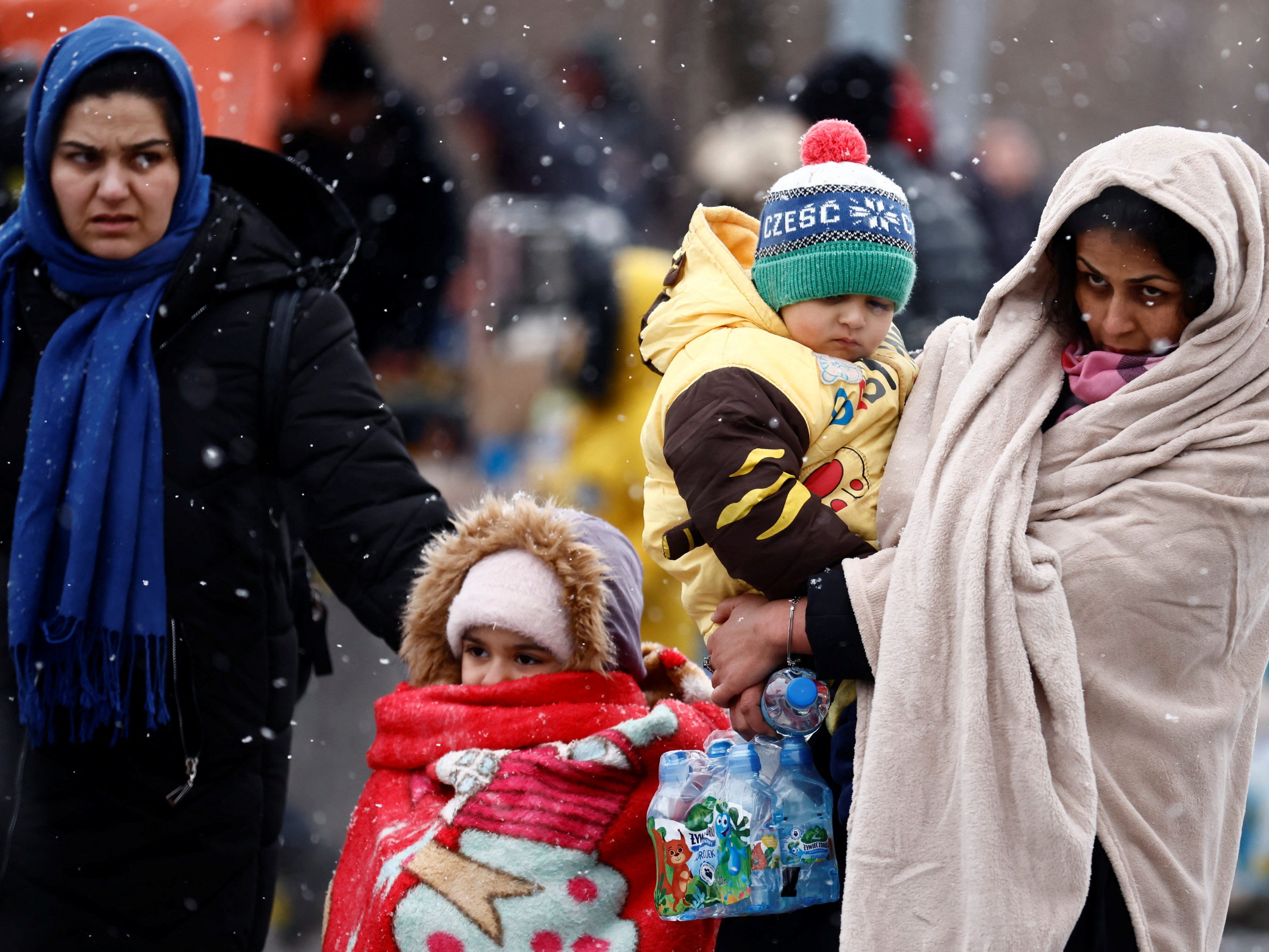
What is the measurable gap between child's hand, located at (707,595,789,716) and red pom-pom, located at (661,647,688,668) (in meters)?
0.75

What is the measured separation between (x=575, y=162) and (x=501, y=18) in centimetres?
274

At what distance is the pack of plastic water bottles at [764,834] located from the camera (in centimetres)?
217

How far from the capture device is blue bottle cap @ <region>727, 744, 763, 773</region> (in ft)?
7.50

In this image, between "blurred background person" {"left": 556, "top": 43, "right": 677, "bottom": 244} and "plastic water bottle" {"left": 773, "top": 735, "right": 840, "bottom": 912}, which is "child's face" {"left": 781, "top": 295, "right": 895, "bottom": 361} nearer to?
"plastic water bottle" {"left": 773, "top": 735, "right": 840, "bottom": 912}

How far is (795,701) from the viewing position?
7.16 feet

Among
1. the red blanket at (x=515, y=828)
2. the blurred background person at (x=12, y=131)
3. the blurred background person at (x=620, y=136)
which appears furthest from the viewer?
the blurred background person at (x=620, y=136)

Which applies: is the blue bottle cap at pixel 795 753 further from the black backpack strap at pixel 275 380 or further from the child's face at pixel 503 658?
the black backpack strap at pixel 275 380

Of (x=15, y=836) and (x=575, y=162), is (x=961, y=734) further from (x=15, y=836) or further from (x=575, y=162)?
(x=575, y=162)

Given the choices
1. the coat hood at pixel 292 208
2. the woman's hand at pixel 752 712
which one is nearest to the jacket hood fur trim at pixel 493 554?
the woman's hand at pixel 752 712

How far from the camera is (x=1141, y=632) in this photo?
79.2 inches

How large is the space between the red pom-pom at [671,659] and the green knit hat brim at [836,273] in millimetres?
919

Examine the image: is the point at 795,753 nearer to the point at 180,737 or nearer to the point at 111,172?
the point at 180,737

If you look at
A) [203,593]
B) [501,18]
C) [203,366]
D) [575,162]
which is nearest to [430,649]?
[203,593]

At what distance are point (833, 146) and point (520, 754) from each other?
121 cm
